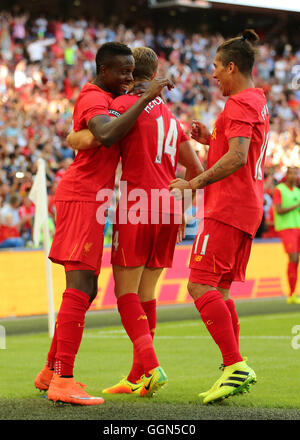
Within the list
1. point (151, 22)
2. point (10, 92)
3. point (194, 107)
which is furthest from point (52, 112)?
point (151, 22)

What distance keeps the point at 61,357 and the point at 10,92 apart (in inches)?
588

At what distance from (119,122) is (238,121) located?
75 cm

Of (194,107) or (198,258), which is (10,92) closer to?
Result: (194,107)

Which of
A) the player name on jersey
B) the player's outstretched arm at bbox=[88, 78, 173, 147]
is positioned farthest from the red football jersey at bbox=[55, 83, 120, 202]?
the player name on jersey

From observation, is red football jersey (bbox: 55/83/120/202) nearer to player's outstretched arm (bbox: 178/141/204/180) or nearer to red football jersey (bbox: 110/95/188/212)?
red football jersey (bbox: 110/95/188/212)

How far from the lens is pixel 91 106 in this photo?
515 centimetres

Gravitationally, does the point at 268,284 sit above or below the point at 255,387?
below

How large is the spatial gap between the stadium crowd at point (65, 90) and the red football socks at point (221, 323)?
27.2 ft

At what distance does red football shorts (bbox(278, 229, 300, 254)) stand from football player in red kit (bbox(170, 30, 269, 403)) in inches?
344

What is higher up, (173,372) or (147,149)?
(147,149)

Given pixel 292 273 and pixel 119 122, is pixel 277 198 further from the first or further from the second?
pixel 119 122

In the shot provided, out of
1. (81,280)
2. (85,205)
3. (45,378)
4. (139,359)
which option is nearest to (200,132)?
(85,205)

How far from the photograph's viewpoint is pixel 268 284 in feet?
51.0

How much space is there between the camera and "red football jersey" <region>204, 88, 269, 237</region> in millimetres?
5160
